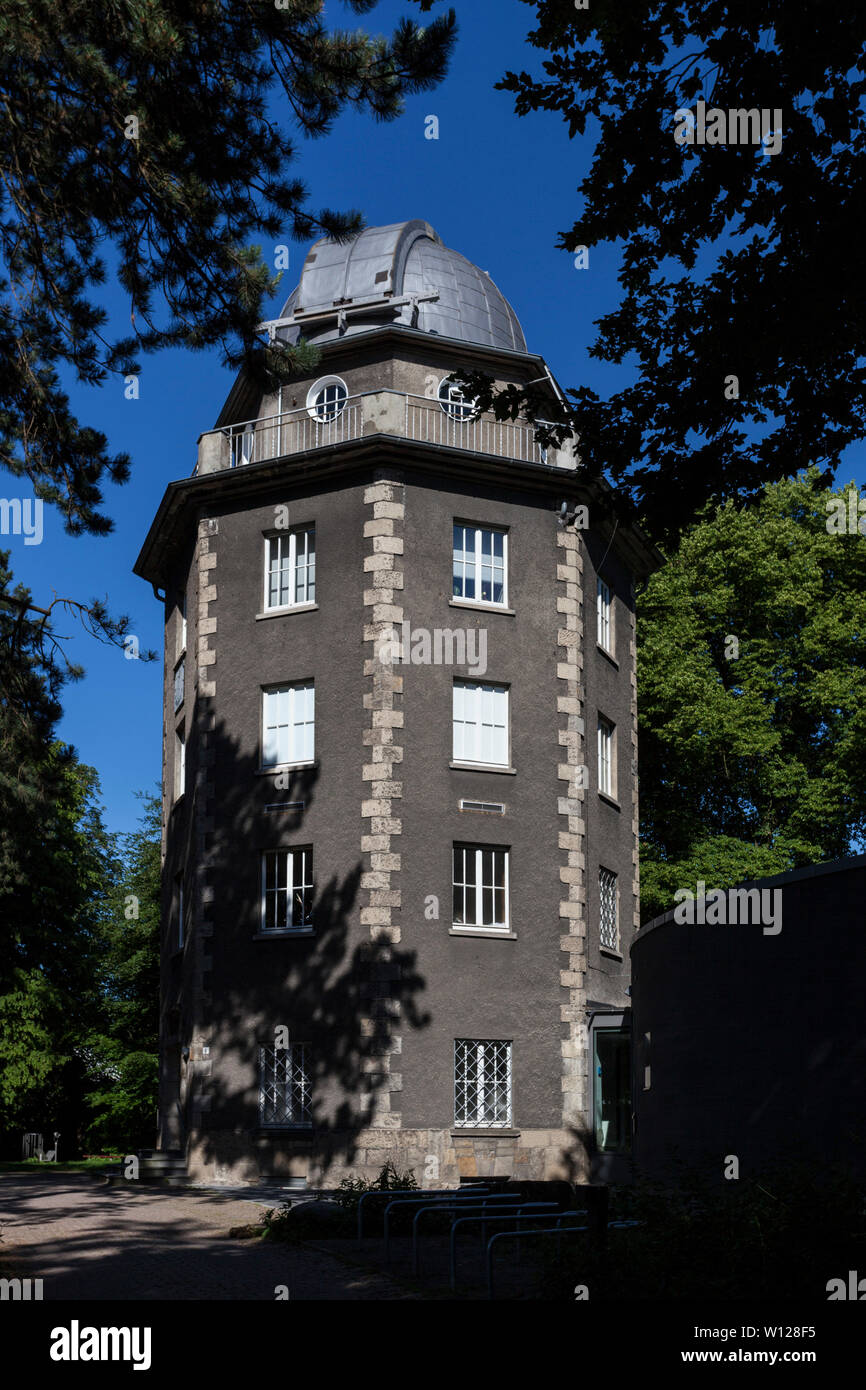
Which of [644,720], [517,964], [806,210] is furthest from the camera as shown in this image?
[644,720]

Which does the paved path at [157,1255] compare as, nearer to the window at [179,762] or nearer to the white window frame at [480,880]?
the white window frame at [480,880]

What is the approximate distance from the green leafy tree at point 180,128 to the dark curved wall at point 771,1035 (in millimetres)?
6912

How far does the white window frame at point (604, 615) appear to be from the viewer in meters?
30.7

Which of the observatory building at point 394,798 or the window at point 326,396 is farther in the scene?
the window at point 326,396

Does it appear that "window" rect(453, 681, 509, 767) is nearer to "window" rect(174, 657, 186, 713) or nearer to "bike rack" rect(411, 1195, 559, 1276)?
"window" rect(174, 657, 186, 713)

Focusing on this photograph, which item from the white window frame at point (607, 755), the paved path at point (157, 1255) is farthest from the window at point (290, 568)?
the paved path at point (157, 1255)

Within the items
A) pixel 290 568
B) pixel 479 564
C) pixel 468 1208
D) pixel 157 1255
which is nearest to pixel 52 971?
pixel 290 568

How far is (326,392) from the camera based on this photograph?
30.5 meters

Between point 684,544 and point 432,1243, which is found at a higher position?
point 684,544

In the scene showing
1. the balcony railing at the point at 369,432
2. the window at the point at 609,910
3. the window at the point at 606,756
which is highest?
the balcony railing at the point at 369,432

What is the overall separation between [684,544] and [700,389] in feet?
92.6

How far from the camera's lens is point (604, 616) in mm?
31391
